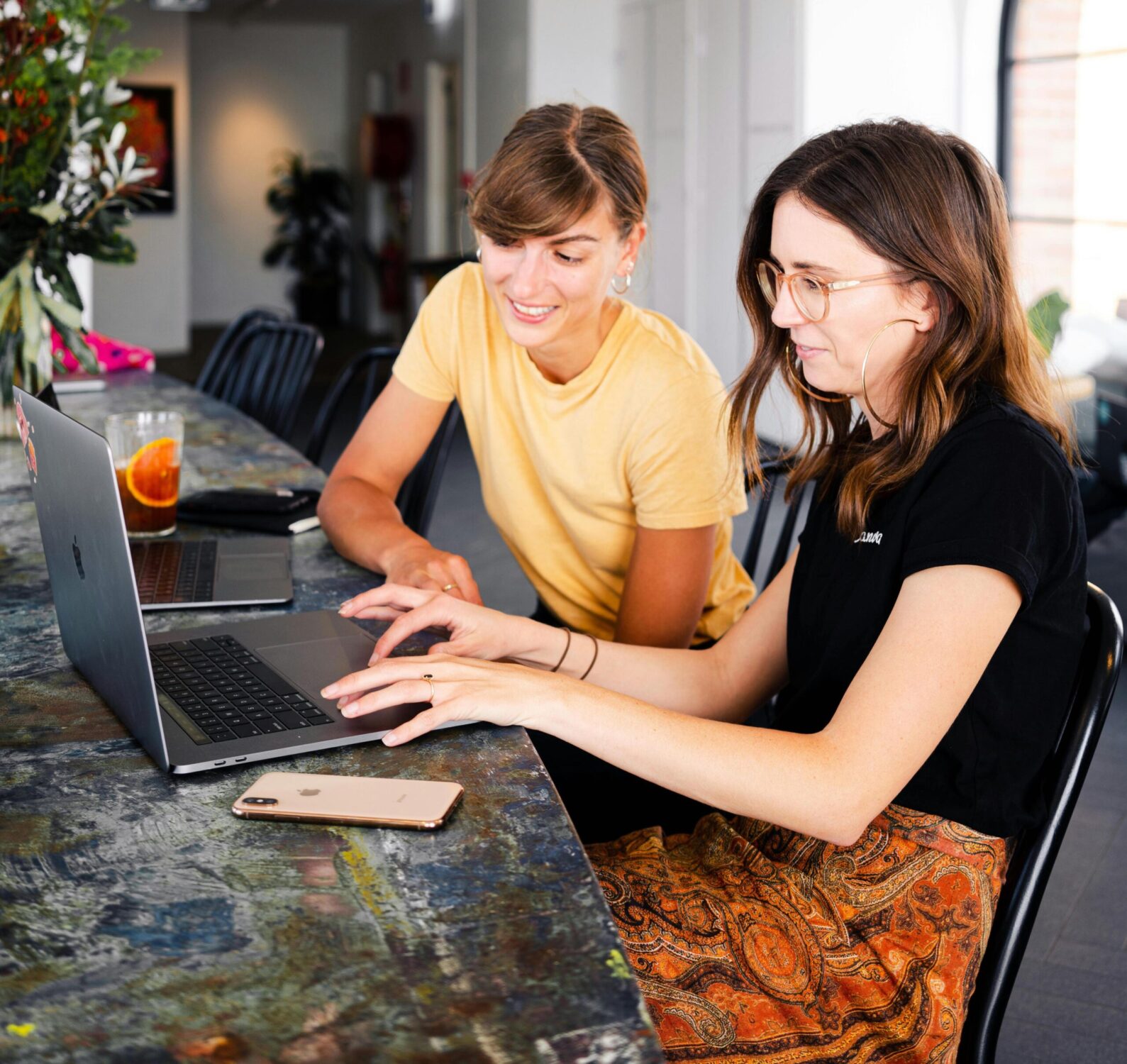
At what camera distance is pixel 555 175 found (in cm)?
168

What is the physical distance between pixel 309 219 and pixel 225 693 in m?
12.7

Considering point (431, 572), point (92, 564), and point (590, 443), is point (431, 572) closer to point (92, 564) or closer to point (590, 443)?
point (590, 443)

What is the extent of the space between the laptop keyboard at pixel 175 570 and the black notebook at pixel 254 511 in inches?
4.3

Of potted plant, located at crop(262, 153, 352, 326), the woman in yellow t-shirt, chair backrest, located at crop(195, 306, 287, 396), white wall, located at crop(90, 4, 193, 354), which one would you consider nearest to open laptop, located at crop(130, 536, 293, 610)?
the woman in yellow t-shirt

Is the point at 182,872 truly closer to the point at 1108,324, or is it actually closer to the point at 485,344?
the point at 485,344

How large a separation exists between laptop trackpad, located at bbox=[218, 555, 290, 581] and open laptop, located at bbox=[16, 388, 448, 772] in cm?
21

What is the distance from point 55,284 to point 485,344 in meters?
0.94

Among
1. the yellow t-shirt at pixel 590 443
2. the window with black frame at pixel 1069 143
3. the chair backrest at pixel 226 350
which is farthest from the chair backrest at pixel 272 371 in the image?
the window with black frame at pixel 1069 143

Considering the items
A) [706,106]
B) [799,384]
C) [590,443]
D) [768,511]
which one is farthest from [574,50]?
[799,384]

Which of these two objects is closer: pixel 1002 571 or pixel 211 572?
pixel 1002 571

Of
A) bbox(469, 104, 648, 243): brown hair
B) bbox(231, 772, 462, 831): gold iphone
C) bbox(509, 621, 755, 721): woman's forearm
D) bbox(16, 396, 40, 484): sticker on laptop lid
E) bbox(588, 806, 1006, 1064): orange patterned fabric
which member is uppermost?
bbox(469, 104, 648, 243): brown hair

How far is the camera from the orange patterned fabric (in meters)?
1.07

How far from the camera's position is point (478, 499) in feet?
18.6

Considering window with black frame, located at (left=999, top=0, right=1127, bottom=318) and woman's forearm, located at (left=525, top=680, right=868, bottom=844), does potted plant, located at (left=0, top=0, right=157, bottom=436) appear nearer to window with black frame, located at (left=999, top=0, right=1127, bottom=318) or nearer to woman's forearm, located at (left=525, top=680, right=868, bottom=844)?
woman's forearm, located at (left=525, top=680, right=868, bottom=844)
